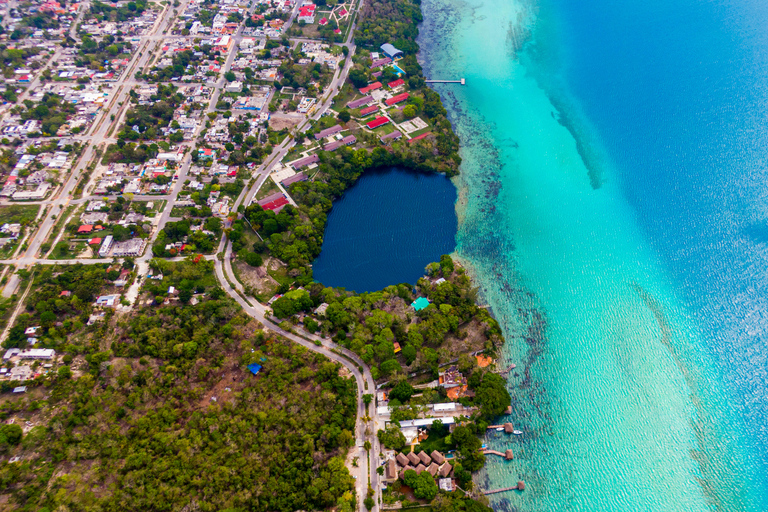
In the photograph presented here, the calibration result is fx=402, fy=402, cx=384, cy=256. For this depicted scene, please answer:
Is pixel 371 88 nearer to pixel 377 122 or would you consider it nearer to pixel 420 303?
pixel 377 122

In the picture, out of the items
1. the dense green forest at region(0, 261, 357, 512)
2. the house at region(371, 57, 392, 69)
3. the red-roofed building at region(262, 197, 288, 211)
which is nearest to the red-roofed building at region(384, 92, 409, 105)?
the house at region(371, 57, 392, 69)

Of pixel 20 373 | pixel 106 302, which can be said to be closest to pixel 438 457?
pixel 106 302

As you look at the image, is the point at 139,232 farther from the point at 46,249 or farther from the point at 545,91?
the point at 545,91

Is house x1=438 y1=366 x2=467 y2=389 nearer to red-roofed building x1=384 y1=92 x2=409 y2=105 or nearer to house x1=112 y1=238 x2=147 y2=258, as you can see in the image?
house x1=112 y1=238 x2=147 y2=258

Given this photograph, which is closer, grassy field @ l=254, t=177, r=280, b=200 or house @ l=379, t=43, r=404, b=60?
grassy field @ l=254, t=177, r=280, b=200

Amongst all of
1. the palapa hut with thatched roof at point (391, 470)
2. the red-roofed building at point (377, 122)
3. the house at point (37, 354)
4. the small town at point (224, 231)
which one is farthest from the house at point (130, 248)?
the palapa hut with thatched roof at point (391, 470)

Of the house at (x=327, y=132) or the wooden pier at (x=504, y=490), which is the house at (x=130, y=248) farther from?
the wooden pier at (x=504, y=490)
